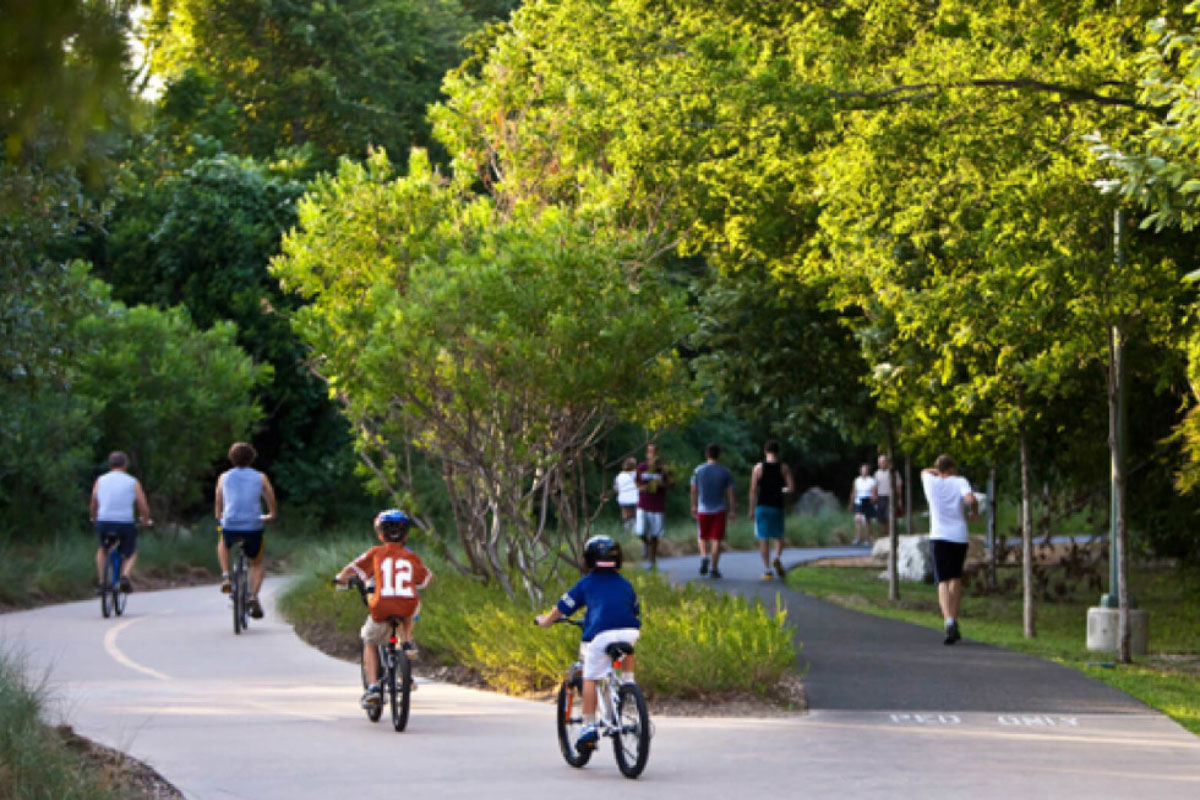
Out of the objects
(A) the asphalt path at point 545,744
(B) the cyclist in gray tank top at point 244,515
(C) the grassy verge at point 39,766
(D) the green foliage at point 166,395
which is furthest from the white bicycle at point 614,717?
(D) the green foliage at point 166,395

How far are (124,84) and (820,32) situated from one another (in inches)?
455

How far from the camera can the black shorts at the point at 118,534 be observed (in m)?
20.5

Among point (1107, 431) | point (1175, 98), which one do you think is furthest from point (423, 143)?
point (1175, 98)

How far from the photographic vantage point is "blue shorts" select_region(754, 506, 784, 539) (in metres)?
25.4

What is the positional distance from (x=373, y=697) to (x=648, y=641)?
7.95ft

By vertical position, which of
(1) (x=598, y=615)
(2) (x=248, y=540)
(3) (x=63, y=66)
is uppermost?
(3) (x=63, y=66)

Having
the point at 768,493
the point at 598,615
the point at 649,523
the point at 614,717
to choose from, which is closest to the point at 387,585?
the point at 598,615

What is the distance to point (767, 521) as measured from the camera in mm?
25422

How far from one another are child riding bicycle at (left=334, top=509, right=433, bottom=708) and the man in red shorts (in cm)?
1302

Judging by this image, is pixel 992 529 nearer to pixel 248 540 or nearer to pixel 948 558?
pixel 948 558

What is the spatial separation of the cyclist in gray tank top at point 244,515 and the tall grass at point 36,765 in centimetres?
899

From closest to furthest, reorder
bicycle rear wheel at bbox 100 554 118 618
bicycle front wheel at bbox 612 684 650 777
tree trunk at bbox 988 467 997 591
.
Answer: bicycle front wheel at bbox 612 684 650 777, bicycle rear wheel at bbox 100 554 118 618, tree trunk at bbox 988 467 997 591

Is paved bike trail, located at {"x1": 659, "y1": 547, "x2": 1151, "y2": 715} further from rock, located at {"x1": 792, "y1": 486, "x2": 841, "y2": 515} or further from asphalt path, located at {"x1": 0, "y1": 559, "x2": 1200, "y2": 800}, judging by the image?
rock, located at {"x1": 792, "y1": 486, "x2": 841, "y2": 515}

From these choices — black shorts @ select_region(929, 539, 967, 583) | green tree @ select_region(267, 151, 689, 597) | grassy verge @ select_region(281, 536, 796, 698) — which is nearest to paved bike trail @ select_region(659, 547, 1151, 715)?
grassy verge @ select_region(281, 536, 796, 698)
